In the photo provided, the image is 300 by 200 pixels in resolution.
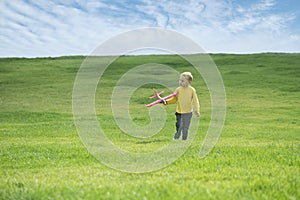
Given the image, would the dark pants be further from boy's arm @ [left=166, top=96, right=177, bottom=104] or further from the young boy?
boy's arm @ [left=166, top=96, right=177, bottom=104]

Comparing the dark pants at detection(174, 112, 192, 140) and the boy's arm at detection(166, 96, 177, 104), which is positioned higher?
the boy's arm at detection(166, 96, 177, 104)

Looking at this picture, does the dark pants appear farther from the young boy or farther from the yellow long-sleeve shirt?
the yellow long-sleeve shirt

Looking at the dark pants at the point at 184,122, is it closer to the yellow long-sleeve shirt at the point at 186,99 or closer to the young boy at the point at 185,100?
the young boy at the point at 185,100

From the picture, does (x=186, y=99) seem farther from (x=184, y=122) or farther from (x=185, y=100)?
(x=184, y=122)

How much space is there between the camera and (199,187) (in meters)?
6.14

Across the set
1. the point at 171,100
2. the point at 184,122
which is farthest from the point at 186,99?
the point at 184,122

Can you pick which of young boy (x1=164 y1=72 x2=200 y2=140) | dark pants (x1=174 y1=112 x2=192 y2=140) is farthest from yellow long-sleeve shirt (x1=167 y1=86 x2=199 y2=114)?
dark pants (x1=174 y1=112 x2=192 y2=140)

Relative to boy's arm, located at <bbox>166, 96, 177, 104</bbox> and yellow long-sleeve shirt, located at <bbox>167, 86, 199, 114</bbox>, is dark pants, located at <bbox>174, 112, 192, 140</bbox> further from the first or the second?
boy's arm, located at <bbox>166, 96, 177, 104</bbox>

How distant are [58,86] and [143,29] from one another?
4342 cm

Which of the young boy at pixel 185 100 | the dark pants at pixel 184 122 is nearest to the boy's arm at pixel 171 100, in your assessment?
the young boy at pixel 185 100

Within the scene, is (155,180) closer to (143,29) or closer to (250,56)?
(143,29)

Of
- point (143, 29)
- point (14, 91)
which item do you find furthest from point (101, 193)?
point (14, 91)

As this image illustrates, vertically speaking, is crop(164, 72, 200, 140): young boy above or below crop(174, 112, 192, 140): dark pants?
above

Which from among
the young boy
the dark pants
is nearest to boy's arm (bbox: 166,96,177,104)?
the young boy
